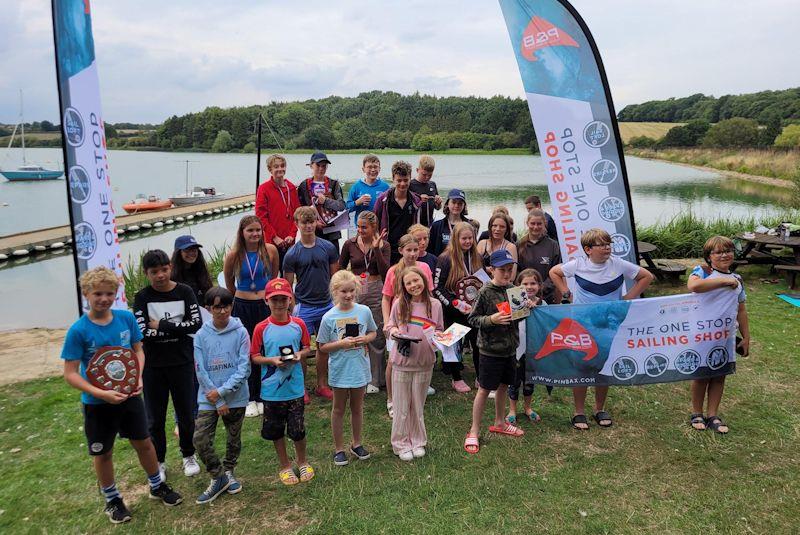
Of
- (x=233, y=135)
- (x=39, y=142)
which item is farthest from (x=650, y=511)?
(x=39, y=142)

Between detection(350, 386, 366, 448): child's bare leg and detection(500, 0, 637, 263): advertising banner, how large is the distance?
2840mm

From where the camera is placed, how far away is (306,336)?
396 centimetres

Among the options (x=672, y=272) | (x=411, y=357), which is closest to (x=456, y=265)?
(x=411, y=357)

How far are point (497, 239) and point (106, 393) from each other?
12.6 ft

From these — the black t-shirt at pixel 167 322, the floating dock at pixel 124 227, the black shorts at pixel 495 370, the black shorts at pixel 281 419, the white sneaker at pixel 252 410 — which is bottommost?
the floating dock at pixel 124 227

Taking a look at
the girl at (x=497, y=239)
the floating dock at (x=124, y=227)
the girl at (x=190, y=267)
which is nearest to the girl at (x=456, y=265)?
the girl at (x=497, y=239)

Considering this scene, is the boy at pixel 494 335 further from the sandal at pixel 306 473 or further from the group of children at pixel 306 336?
Answer: the sandal at pixel 306 473

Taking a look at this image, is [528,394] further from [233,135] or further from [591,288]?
[233,135]

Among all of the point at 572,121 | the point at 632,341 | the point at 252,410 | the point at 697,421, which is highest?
the point at 572,121

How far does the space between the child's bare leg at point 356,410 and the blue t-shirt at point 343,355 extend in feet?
0.43

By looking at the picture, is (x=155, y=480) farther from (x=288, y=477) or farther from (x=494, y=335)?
(x=494, y=335)

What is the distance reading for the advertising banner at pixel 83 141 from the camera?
3744 mm

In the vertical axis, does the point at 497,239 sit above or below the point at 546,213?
below

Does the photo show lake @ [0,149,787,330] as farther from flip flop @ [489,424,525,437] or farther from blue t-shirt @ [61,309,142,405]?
flip flop @ [489,424,525,437]
